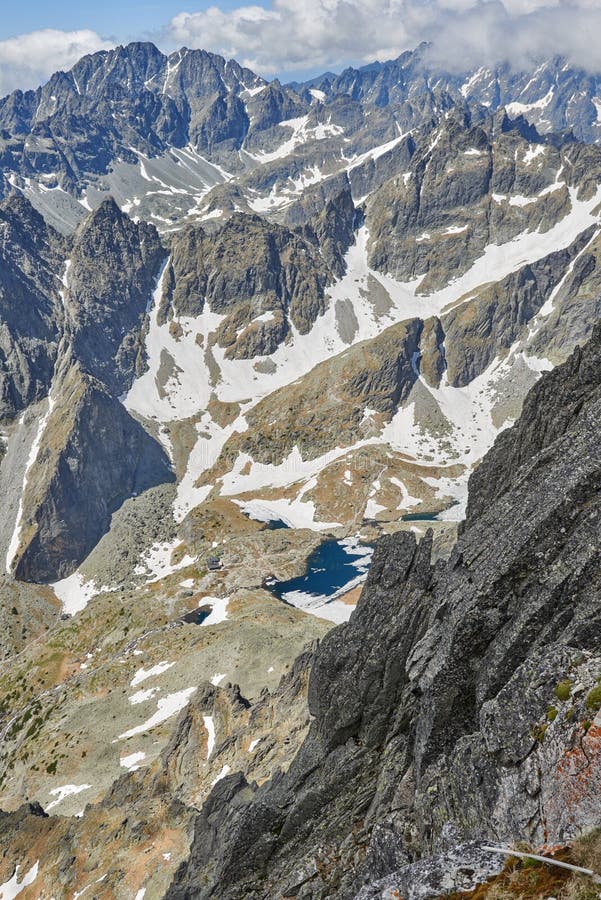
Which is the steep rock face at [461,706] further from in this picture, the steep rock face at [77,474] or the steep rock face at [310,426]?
the steep rock face at [310,426]

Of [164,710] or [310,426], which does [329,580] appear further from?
[310,426]

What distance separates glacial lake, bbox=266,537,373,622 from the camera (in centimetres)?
10075

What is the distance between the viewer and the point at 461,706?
59.0 ft

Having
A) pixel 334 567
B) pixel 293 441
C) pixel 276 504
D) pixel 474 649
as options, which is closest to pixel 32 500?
pixel 276 504

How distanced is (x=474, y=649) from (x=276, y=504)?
141 meters

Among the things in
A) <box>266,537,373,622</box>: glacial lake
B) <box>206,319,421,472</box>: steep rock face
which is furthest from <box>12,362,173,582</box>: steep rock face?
<box>266,537,373,622</box>: glacial lake

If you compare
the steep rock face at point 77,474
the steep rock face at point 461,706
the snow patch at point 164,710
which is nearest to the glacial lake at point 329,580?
the snow patch at point 164,710

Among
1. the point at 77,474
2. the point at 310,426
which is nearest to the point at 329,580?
the point at 310,426

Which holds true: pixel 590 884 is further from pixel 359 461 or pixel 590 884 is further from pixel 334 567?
pixel 359 461

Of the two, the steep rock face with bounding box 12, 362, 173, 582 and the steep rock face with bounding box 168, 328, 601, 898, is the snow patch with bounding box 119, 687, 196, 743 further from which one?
the steep rock face with bounding box 12, 362, 173, 582

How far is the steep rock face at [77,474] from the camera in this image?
152 metres

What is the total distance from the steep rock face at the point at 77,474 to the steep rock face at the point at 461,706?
139379 mm

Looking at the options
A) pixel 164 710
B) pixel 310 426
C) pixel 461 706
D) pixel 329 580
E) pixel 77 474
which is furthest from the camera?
pixel 310 426

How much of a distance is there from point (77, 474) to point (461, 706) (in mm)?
169925
